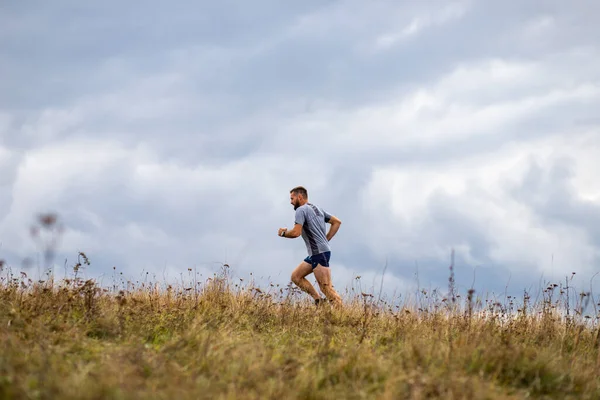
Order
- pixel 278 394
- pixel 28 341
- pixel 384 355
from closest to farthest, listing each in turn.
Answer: pixel 278 394
pixel 28 341
pixel 384 355

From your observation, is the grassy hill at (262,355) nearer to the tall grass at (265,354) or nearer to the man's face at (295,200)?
the tall grass at (265,354)

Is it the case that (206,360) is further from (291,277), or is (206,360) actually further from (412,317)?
(291,277)

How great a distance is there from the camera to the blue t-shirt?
37.0 feet

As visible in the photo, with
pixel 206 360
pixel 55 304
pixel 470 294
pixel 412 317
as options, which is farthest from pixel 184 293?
pixel 470 294

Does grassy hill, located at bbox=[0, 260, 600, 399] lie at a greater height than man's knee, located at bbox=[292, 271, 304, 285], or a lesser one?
lesser

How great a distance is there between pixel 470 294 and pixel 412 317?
8.75 feet

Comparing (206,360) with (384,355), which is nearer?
(206,360)

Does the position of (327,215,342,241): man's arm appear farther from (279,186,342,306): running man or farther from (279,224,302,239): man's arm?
(279,224,302,239): man's arm

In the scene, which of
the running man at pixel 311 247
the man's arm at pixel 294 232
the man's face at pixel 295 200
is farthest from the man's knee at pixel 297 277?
the man's face at pixel 295 200

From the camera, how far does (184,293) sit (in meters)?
10.6

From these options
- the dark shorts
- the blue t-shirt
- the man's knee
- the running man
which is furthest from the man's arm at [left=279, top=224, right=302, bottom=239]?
the man's knee

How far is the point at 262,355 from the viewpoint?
21.0 ft

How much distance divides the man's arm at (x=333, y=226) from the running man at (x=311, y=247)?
397mm

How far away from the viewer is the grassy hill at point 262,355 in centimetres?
524
